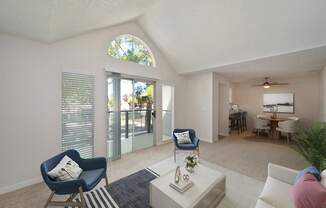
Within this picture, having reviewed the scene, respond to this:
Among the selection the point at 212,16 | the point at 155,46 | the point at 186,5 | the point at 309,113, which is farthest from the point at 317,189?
the point at 309,113

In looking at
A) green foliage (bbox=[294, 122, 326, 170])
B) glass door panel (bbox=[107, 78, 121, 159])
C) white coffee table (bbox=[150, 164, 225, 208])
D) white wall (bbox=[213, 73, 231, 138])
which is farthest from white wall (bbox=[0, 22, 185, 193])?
white wall (bbox=[213, 73, 231, 138])

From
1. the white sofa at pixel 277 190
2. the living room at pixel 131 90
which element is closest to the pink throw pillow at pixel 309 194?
the living room at pixel 131 90

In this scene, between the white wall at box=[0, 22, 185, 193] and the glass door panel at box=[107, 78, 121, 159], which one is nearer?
the white wall at box=[0, 22, 185, 193]

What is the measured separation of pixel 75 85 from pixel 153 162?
254 centimetres

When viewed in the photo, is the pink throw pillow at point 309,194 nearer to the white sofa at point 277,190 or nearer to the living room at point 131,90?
the living room at point 131,90

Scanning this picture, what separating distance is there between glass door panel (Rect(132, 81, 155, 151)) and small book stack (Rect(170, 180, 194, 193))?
268 centimetres

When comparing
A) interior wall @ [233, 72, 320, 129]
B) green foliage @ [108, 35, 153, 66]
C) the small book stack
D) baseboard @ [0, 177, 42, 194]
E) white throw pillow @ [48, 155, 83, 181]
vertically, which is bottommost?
baseboard @ [0, 177, 42, 194]

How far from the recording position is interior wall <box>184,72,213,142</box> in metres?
5.19

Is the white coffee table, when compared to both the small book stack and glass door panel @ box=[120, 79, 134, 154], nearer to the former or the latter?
the small book stack

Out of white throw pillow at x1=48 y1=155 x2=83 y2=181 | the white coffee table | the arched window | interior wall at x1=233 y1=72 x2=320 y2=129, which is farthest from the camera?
interior wall at x1=233 y1=72 x2=320 y2=129

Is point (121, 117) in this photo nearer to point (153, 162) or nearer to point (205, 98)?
point (153, 162)

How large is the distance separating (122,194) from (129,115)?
2.22m

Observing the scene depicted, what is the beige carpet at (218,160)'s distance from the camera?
2.27 meters

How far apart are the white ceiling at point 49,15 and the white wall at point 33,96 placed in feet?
1.13
